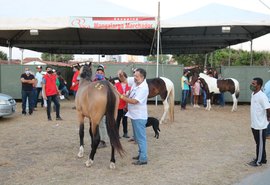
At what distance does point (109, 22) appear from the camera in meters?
15.1

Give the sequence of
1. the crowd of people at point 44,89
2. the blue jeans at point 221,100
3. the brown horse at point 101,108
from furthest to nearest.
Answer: the blue jeans at point 221,100, the crowd of people at point 44,89, the brown horse at point 101,108

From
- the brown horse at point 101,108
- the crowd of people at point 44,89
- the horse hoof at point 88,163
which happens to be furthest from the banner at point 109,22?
the horse hoof at point 88,163

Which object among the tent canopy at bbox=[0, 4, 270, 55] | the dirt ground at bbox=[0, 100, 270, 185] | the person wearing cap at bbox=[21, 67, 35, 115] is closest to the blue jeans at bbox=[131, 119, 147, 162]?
the dirt ground at bbox=[0, 100, 270, 185]

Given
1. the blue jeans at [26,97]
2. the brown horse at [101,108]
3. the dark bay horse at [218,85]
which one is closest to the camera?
the brown horse at [101,108]

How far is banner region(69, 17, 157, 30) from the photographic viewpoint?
1497 cm

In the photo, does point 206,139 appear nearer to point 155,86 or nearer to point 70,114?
point 155,86

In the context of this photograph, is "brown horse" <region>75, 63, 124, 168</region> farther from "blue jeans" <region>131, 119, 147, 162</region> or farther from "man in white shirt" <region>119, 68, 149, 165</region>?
"blue jeans" <region>131, 119, 147, 162</region>

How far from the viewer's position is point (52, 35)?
920 inches

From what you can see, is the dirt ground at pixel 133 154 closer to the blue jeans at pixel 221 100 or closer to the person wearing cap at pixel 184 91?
the person wearing cap at pixel 184 91

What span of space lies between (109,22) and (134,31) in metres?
7.04

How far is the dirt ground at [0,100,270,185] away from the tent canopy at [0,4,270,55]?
522cm

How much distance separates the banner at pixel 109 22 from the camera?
15.0 meters

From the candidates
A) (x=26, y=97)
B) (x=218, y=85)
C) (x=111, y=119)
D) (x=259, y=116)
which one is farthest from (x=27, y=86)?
(x=259, y=116)

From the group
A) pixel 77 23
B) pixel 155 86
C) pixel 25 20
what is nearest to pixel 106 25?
pixel 77 23
